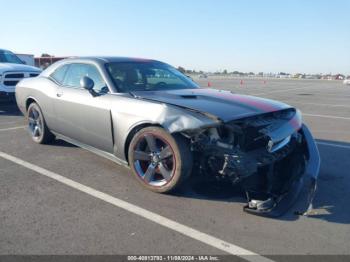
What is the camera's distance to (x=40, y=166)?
181 inches

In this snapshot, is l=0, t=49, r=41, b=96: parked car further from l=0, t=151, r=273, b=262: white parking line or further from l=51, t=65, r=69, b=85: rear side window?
l=0, t=151, r=273, b=262: white parking line

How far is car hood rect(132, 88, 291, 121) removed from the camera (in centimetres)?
333

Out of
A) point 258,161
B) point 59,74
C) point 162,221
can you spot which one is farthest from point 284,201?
point 59,74

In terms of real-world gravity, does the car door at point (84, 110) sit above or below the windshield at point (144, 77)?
below

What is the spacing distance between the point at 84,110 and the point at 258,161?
245 cm

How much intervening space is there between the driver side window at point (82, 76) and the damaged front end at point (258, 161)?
1.68m

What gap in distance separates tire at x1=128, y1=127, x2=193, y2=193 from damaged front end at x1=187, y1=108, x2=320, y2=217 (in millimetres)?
172

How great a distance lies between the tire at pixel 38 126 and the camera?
555cm

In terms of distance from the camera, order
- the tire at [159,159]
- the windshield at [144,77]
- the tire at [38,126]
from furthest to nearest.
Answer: the tire at [38,126]
the windshield at [144,77]
the tire at [159,159]

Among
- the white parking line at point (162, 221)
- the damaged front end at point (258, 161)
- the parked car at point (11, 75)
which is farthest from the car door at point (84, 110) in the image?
the parked car at point (11, 75)

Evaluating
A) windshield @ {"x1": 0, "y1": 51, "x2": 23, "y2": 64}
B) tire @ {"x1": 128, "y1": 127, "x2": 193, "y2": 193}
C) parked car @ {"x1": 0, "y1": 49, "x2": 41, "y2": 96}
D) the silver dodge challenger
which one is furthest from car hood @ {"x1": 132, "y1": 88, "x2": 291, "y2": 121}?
windshield @ {"x1": 0, "y1": 51, "x2": 23, "y2": 64}

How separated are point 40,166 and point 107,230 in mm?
2135

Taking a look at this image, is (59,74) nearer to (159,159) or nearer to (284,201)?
(159,159)

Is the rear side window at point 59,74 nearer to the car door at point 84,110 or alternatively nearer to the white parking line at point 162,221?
the car door at point 84,110
